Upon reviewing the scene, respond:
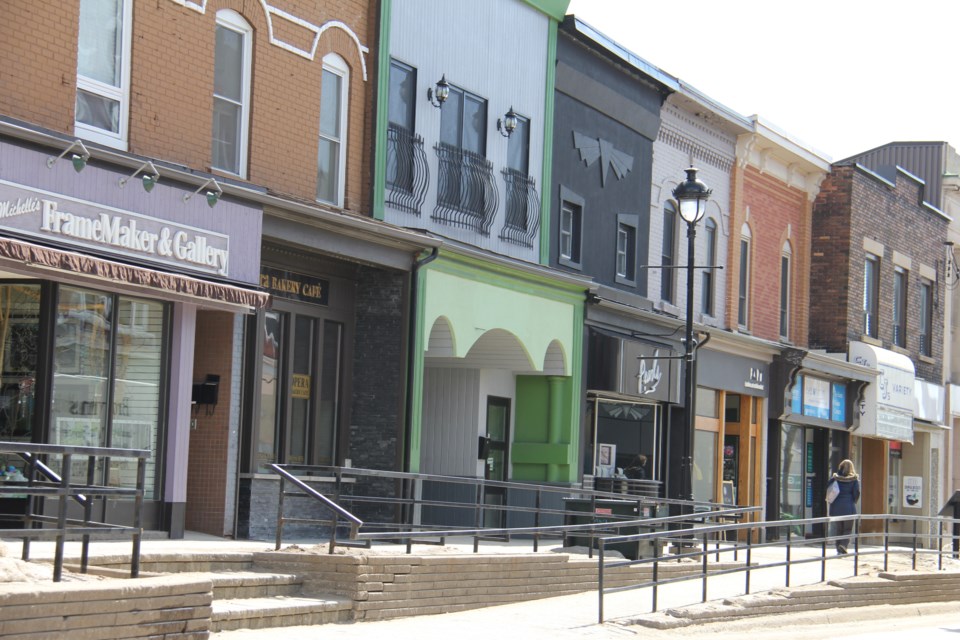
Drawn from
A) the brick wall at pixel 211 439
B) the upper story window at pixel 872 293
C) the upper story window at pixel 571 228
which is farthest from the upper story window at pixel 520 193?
the upper story window at pixel 872 293

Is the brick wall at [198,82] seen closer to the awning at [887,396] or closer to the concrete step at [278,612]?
the concrete step at [278,612]

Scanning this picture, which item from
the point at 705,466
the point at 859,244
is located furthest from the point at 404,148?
Result: the point at 859,244

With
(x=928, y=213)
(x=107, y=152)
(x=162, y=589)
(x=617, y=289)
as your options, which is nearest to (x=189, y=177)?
(x=107, y=152)

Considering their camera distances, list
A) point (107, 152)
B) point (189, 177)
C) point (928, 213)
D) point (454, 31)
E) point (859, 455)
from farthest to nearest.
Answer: point (928, 213) < point (859, 455) < point (454, 31) < point (189, 177) < point (107, 152)

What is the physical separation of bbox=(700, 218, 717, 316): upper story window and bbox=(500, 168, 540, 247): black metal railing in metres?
7.02

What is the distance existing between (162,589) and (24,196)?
4.75 m

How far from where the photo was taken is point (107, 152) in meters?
13.8

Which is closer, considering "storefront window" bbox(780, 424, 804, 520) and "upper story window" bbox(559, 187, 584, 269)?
"upper story window" bbox(559, 187, 584, 269)

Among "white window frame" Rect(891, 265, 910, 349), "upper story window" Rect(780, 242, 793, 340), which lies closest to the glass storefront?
"upper story window" Rect(780, 242, 793, 340)

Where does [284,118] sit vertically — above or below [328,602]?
above

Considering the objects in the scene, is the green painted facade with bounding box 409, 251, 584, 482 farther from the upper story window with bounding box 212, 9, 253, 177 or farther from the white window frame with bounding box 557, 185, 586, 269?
the upper story window with bounding box 212, 9, 253, 177

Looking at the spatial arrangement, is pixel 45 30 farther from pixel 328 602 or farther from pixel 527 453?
pixel 527 453

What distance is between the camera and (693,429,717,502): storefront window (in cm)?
2778

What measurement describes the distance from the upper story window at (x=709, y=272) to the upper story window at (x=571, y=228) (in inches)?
207
